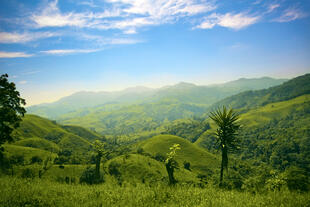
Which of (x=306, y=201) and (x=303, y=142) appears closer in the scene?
(x=306, y=201)

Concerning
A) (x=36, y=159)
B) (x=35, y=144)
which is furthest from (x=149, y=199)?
(x=35, y=144)

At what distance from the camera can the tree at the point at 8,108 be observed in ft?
78.1

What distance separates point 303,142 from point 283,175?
225158 millimetres

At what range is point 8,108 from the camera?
79.2 feet

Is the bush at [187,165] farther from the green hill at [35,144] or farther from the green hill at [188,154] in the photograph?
the green hill at [35,144]

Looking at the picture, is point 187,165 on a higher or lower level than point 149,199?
lower

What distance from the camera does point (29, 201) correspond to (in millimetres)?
9828

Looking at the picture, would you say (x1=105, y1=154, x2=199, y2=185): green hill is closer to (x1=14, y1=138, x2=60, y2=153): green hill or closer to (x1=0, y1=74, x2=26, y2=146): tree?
(x1=14, y1=138, x2=60, y2=153): green hill

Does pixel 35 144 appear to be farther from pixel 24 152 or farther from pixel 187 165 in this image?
pixel 187 165

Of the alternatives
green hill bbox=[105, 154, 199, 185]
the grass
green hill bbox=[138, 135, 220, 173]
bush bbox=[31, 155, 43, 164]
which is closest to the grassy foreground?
green hill bbox=[105, 154, 199, 185]

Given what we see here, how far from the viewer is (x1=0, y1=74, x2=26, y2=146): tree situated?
23.8 metres

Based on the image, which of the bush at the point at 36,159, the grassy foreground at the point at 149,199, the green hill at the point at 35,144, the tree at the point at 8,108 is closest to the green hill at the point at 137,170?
the bush at the point at 36,159

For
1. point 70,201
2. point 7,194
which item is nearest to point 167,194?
point 70,201

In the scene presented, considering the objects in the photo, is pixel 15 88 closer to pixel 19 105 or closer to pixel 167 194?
pixel 19 105
